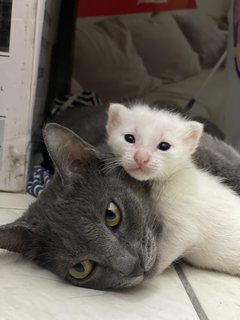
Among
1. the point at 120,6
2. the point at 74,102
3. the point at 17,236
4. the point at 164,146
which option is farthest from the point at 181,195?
the point at 120,6

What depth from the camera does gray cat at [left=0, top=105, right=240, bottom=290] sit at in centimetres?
97

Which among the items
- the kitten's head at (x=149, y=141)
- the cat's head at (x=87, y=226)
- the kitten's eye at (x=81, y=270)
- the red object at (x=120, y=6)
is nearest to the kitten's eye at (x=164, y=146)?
the kitten's head at (x=149, y=141)

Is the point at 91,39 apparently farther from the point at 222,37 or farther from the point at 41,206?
the point at 41,206

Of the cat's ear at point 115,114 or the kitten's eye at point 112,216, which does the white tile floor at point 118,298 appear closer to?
the kitten's eye at point 112,216

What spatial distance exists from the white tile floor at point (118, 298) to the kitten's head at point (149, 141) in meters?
0.25

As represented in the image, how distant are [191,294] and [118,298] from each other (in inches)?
6.5

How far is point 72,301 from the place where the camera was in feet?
3.07

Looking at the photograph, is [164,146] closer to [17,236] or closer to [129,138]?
[129,138]

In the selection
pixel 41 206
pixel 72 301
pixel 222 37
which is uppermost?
pixel 222 37

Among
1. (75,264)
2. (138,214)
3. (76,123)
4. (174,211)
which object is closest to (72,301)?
(75,264)

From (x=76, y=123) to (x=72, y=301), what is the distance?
3.09 feet

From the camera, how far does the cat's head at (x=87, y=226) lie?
0.97 meters

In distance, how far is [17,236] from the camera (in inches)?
41.4

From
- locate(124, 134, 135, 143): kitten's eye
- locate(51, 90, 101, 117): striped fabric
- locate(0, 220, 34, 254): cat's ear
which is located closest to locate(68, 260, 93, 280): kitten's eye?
locate(0, 220, 34, 254): cat's ear
